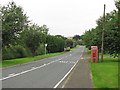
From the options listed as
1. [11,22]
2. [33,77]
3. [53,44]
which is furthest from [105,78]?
[53,44]


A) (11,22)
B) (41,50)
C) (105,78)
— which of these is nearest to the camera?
(105,78)

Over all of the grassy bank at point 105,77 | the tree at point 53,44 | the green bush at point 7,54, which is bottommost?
the grassy bank at point 105,77

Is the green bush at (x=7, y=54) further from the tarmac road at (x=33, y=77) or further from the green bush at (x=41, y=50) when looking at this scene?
the green bush at (x=41, y=50)

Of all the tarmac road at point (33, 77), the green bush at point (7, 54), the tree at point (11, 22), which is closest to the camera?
the tarmac road at point (33, 77)

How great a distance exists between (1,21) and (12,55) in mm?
13252

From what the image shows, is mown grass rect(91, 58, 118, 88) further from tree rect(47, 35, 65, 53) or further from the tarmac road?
tree rect(47, 35, 65, 53)

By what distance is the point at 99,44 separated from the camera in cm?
5197

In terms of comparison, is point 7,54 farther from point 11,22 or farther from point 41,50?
point 41,50

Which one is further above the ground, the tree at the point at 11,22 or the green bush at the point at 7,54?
the tree at the point at 11,22

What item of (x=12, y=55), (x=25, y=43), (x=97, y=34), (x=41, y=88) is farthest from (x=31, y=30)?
(x=41, y=88)

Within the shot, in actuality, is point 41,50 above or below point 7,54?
above

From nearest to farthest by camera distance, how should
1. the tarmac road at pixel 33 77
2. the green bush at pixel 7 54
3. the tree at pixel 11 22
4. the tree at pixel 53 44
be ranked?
the tarmac road at pixel 33 77 < the tree at pixel 11 22 < the green bush at pixel 7 54 < the tree at pixel 53 44

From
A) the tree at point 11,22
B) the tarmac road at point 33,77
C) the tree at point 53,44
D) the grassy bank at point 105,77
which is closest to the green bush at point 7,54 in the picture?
the tree at point 11,22

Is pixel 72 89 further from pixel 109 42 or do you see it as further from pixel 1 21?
pixel 109 42
